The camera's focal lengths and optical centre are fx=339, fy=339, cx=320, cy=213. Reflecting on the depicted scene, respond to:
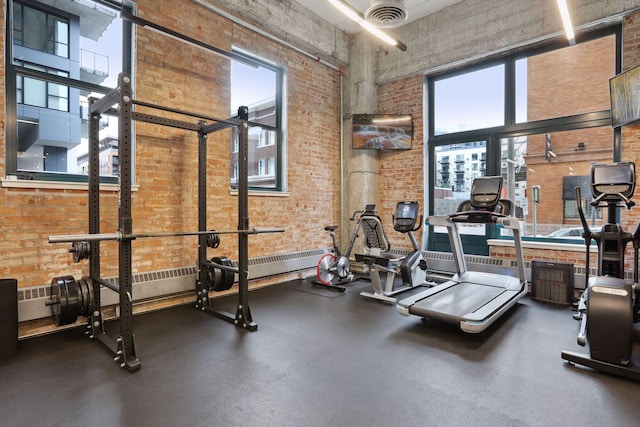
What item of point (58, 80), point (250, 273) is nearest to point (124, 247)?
point (58, 80)

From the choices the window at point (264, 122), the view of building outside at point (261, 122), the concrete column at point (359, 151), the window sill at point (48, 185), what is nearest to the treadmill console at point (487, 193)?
the concrete column at point (359, 151)

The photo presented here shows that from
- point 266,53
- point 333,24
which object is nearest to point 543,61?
point 333,24

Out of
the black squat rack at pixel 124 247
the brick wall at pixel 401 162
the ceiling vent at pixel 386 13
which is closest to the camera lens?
the black squat rack at pixel 124 247

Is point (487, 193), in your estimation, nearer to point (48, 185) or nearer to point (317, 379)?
point (317, 379)

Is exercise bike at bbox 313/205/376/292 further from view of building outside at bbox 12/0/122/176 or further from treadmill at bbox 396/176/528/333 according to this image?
view of building outside at bbox 12/0/122/176

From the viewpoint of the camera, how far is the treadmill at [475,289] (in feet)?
12.0

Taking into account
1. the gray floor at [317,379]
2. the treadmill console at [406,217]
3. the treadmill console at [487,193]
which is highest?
the treadmill console at [487,193]

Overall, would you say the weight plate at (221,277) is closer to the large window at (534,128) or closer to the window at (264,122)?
the window at (264,122)

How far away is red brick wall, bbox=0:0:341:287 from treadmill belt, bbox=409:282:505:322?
2.88 metres

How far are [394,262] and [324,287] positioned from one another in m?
1.25

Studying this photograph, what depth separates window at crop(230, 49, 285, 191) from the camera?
19.4 ft

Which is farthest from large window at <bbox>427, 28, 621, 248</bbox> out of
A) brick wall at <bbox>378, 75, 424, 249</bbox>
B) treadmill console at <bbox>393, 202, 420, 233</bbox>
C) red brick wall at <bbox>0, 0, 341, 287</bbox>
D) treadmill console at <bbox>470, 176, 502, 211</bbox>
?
red brick wall at <bbox>0, 0, 341, 287</bbox>

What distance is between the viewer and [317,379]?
269cm

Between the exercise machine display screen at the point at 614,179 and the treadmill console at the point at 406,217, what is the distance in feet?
7.08
